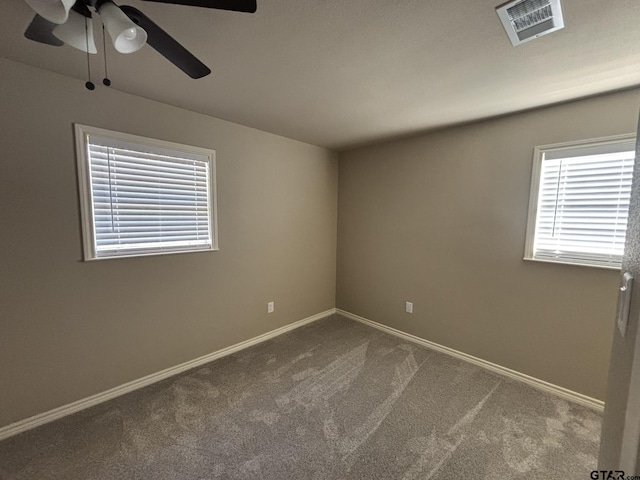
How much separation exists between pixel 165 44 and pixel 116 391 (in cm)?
245

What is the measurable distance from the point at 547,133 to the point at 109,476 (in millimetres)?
3761

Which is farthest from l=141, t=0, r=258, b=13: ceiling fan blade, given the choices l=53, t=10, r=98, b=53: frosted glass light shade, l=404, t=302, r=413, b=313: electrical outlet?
l=404, t=302, r=413, b=313: electrical outlet

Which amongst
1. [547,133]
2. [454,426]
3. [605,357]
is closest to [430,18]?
[547,133]

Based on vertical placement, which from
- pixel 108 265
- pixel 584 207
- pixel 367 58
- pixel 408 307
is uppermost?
pixel 367 58

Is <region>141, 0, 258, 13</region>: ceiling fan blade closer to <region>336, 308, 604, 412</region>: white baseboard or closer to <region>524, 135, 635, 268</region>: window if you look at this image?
<region>524, 135, 635, 268</region>: window

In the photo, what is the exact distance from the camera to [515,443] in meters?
1.70

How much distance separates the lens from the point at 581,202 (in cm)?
204

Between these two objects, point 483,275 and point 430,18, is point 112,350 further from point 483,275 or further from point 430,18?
point 483,275

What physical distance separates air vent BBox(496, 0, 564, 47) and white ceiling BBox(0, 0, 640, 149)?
0.04m

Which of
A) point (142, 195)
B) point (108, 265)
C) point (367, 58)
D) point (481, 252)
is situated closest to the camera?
point (367, 58)

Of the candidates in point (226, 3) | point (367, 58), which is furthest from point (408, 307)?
point (226, 3)

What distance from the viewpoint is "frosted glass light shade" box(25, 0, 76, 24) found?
0.80 metres

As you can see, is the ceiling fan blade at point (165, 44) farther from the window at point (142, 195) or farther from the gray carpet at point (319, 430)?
the gray carpet at point (319, 430)

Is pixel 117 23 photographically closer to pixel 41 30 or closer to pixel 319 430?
pixel 41 30
